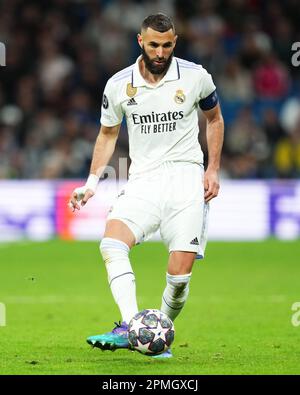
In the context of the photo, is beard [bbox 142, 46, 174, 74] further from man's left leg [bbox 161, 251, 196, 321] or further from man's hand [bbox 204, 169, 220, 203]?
man's left leg [bbox 161, 251, 196, 321]

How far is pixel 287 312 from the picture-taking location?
1068cm

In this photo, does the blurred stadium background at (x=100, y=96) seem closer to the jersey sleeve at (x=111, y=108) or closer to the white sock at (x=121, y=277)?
the jersey sleeve at (x=111, y=108)

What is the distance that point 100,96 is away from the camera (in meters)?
20.8

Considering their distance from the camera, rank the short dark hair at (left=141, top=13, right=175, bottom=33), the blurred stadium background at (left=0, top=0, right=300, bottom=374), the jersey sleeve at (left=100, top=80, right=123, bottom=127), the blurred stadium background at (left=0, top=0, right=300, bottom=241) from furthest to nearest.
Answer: the blurred stadium background at (left=0, top=0, right=300, bottom=241) → the blurred stadium background at (left=0, top=0, right=300, bottom=374) → the jersey sleeve at (left=100, top=80, right=123, bottom=127) → the short dark hair at (left=141, top=13, right=175, bottom=33)

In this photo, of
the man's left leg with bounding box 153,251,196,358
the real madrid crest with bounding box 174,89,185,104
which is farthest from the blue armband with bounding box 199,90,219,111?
the man's left leg with bounding box 153,251,196,358

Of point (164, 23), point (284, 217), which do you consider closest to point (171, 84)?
point (164, 23)

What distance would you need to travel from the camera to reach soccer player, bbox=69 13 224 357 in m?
7.61

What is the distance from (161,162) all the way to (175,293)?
3.05 feet

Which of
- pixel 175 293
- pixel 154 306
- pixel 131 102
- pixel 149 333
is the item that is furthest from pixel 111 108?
pixel 154 306

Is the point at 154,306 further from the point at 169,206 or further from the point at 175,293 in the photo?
the point at 169,206

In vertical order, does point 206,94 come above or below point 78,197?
above

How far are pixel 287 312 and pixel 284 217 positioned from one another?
779 cm

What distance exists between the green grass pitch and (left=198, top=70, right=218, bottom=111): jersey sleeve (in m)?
1.80

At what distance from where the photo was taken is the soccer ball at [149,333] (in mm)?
7105
